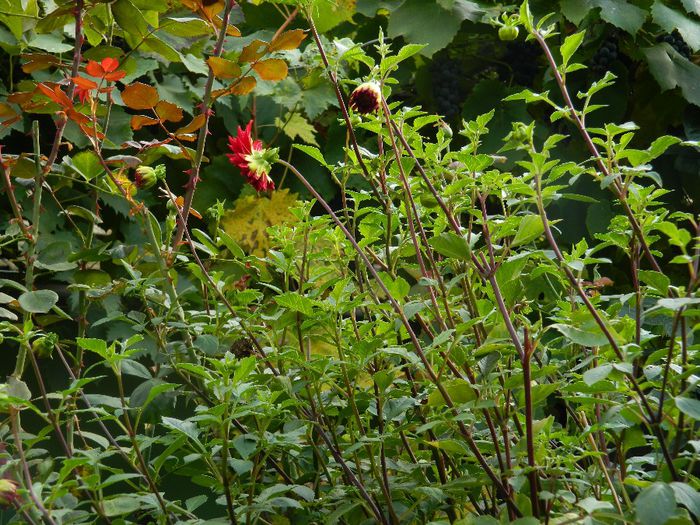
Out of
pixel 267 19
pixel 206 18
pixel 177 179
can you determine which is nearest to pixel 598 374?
pixel 206 18

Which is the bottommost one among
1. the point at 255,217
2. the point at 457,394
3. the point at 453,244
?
the point at 255,217

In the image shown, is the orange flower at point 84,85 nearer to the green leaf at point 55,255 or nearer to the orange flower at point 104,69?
the orange flower at point 104,69

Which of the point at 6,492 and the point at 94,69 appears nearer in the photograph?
the point at 6,492

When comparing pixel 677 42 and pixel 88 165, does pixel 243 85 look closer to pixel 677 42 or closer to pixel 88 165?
pixel 88 165

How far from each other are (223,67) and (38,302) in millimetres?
237

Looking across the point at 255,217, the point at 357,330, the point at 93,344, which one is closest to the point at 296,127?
the point at 255,217

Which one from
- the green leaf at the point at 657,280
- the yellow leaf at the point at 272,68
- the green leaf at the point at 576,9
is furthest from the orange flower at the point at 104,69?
the green leaf at the point at 576,9

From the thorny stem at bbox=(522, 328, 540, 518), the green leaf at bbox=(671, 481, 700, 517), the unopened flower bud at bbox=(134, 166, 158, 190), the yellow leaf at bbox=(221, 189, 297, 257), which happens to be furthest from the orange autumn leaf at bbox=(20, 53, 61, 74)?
the yellow leaf at bbox=(221, 189, 297, 257)

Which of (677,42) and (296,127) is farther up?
(677,42)

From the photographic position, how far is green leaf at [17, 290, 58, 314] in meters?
0.66

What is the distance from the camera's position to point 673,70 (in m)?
1.46

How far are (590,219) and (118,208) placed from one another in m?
0.76

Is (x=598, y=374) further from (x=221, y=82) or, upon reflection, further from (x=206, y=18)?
(x=221, y=82)

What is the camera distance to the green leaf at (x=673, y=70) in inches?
56.9
